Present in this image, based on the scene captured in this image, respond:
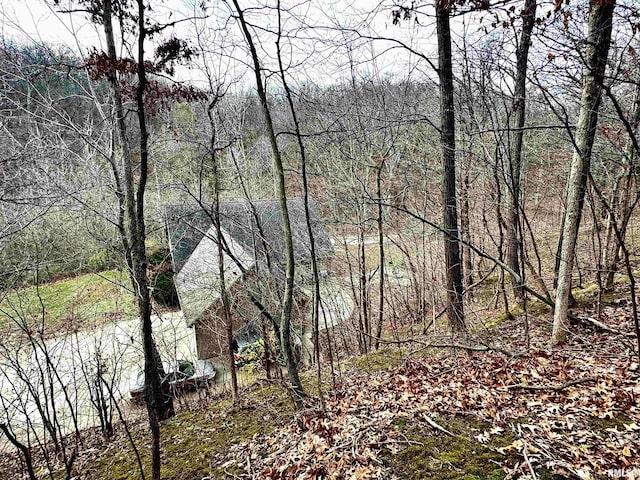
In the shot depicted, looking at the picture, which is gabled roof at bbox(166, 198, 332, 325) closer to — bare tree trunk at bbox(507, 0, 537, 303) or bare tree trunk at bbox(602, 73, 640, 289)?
bare tree trunk at bbox(507, 0, 537, 303)

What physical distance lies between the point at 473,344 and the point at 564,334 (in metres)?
1.02

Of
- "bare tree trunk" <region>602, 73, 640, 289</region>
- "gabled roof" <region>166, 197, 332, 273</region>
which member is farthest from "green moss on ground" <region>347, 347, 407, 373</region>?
"gabled roof" <region>166, 197, 332, 273</region>

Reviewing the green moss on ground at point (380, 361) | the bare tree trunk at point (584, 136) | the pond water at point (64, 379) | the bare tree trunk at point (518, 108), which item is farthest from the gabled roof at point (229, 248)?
the bare tree trunk at point (584, 136)

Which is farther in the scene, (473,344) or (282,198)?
(473,344)

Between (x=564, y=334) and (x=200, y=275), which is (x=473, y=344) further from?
(x=200, y=275)

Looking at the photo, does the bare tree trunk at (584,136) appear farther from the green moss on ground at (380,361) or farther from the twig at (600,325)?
the green moss on ground at (380,361)

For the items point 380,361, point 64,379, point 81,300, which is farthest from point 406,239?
point 81,300

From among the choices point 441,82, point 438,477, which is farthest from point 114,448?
point 441,82

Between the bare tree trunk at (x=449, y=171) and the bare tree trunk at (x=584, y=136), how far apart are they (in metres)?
1.19

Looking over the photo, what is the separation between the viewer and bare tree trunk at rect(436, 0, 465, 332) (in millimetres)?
4652

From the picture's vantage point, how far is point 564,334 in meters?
3.92

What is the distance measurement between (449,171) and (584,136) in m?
1.80

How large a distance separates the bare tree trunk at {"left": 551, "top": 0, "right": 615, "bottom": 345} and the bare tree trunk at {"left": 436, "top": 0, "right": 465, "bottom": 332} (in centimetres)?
119

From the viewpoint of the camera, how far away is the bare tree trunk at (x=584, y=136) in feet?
9.86
